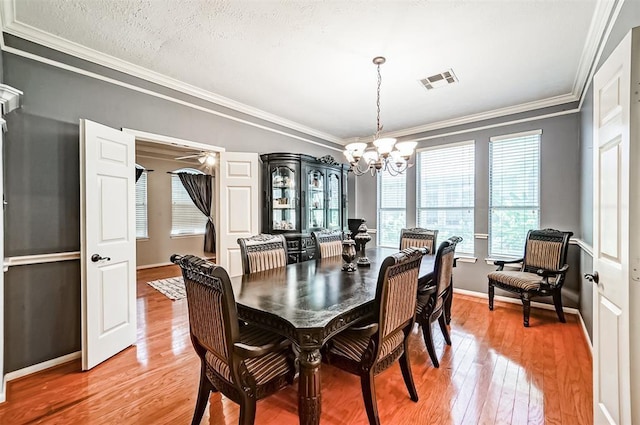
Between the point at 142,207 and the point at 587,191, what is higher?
the point at 587,191

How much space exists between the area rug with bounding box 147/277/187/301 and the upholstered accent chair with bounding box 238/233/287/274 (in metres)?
2.44

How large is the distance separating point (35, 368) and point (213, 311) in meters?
2.16

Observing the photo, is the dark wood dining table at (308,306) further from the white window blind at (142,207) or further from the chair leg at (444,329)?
the white window blind at (142,207)

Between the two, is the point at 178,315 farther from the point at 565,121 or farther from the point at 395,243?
the point at 565,121

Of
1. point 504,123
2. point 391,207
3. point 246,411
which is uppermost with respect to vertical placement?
point 504,123

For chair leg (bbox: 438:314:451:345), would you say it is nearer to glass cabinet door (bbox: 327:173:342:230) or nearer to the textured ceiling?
glass cabinet door (bbox: 327:173:342:230)

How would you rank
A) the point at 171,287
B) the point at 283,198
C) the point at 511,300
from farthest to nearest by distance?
the point at 171,287
the point at 283,198
the point at 511,300

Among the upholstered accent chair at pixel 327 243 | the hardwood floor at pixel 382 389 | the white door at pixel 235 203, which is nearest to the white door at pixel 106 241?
the hardwood floor at pixel 382 389

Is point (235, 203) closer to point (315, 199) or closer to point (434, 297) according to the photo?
point (315, 199)

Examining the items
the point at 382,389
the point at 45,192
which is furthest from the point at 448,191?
the point at 45,192

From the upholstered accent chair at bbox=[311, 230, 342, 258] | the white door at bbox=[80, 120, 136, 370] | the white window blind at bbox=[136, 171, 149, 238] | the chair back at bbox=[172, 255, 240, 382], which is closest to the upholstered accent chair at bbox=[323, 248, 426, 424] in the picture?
the chair back at bbox=[172, 255, 240, 382]

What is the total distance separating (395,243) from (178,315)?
372 cm

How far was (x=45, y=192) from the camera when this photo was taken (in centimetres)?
237

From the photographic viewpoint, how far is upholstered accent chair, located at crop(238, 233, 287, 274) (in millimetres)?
2506
